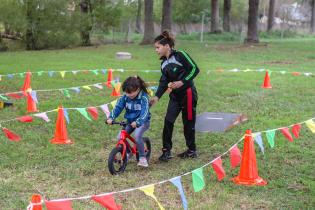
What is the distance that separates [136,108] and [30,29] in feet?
81.2

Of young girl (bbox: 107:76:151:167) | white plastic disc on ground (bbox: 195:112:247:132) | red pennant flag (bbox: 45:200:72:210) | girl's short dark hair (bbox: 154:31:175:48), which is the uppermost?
girl's short dark hair (bbox: 154:31:175:48)

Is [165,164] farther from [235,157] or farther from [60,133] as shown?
[60,133]

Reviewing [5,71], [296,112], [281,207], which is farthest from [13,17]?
[281,207]

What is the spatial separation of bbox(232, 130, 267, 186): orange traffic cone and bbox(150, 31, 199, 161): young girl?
114 cm

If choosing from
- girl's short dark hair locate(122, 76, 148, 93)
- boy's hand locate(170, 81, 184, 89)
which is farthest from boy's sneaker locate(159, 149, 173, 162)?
girl's short dark hair locate(122, 76, 148, 93)

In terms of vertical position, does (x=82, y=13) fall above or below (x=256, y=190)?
above

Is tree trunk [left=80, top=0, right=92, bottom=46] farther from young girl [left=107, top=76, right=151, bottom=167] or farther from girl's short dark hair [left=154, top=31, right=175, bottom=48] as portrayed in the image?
young girl [left=107, top=76, right=151, bottom=167]

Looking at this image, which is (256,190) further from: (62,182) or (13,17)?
(13,17)

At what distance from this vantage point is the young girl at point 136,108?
611 centimetres

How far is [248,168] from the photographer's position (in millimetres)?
5820

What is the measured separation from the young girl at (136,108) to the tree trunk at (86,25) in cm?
2573

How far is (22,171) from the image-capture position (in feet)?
20.6

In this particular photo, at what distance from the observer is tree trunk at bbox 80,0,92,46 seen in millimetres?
31438

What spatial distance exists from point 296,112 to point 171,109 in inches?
162
